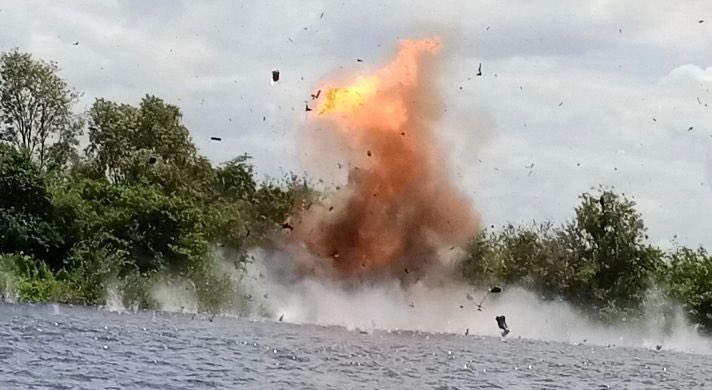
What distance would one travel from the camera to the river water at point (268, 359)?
44.1 m

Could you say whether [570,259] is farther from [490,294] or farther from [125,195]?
[125,195]

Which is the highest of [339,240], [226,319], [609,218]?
[609,218]

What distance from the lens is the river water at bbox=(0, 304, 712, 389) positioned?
4413cm

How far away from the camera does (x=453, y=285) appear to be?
88.7m

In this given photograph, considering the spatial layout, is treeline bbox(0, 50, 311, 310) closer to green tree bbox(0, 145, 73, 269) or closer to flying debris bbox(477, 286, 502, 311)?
green tree bbox(0, 145, 73, 269)

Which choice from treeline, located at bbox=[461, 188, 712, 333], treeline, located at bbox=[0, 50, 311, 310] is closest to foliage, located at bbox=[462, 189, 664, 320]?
treeline, located at bbox=[461, 188, 712, 333]

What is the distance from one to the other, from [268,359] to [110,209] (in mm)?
48724

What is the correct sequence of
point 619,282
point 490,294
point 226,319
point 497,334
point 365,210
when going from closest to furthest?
point 365,210
point 226,319
point 497,334
point 490,294
point 619,282

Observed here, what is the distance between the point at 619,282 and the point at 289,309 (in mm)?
43143

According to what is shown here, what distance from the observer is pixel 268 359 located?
5281cm

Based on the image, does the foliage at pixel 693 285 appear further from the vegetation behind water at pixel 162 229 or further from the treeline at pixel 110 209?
the treeline at pixel 110 209

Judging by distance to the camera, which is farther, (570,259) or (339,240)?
(570,259)

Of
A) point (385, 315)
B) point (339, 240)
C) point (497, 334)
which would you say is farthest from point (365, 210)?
point (497, 334)

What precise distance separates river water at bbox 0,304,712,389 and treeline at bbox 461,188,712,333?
122 feet
